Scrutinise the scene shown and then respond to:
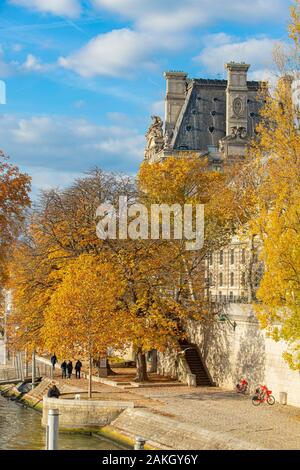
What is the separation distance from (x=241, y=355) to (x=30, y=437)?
543 inches

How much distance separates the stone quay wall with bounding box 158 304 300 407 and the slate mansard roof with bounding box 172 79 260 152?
45.6 metres

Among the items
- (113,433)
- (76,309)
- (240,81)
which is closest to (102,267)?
(76,309)

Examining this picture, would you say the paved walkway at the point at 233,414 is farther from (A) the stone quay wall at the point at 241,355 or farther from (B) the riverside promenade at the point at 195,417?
(A) the stone quay wall at the point at 241,355

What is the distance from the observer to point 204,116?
102 metres

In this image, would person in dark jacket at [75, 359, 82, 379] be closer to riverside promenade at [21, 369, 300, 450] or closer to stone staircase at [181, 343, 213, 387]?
riverside promenade at [21, 369, 300, 450]

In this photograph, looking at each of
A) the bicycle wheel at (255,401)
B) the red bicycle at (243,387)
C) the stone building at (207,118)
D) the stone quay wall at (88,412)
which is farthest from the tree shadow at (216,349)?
the stone building at (207,118)

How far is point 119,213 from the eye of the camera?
183 feet

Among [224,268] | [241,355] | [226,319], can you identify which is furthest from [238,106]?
[241,355]

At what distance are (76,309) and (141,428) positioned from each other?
972cm

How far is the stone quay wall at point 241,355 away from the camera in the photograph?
151 ft

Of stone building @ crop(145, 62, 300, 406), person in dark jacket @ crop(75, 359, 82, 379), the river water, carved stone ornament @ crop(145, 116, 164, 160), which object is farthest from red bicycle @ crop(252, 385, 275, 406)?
carved stone ornament @ crop(145, 116, 164, 160)

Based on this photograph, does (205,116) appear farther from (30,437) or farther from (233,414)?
(30,437)

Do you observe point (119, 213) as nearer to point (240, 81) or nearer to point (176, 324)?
point (176, 324)

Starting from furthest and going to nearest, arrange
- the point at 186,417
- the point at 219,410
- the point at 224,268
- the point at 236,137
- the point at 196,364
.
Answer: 1. the point at 236,137
2. the point at 224,268
3. the point at 196,364
4. the point at 219,410
5. the point at 186,417
